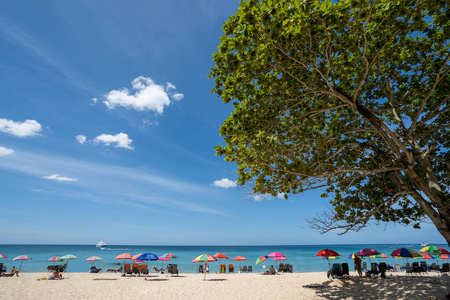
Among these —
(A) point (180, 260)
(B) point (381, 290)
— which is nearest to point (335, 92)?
(B) point (381, 290)

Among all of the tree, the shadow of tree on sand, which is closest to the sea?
the shadow of tree on sand

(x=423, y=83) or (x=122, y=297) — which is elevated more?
(x=423, y=83)

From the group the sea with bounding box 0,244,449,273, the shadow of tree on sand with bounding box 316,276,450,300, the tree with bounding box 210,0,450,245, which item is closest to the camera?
the tree with bounding box 210,0,450,245

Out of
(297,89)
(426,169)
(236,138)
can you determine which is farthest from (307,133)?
(426,169)

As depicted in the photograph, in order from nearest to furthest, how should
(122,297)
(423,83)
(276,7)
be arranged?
(276,7)
(423,83)
(122,297)

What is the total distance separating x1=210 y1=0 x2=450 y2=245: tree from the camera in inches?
220

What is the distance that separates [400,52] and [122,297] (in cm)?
1657

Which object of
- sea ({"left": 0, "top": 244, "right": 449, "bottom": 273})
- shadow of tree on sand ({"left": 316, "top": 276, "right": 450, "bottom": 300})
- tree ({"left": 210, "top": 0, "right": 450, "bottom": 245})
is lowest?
sea ({"left": 0, "top": 244, "right": 449, "bottom": 273})

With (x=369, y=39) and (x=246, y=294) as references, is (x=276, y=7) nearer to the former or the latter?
(x=369, y=39)

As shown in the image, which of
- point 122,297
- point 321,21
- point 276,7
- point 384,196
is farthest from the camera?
point 122,297

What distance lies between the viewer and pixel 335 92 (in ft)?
21.6

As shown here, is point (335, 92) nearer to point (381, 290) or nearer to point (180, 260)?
point (381, 290)

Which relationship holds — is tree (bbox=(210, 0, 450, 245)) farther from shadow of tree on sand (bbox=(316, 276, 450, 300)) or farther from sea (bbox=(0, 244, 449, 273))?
sea (bbox=(0, 244, 449, 273))

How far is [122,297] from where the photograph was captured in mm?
12367
